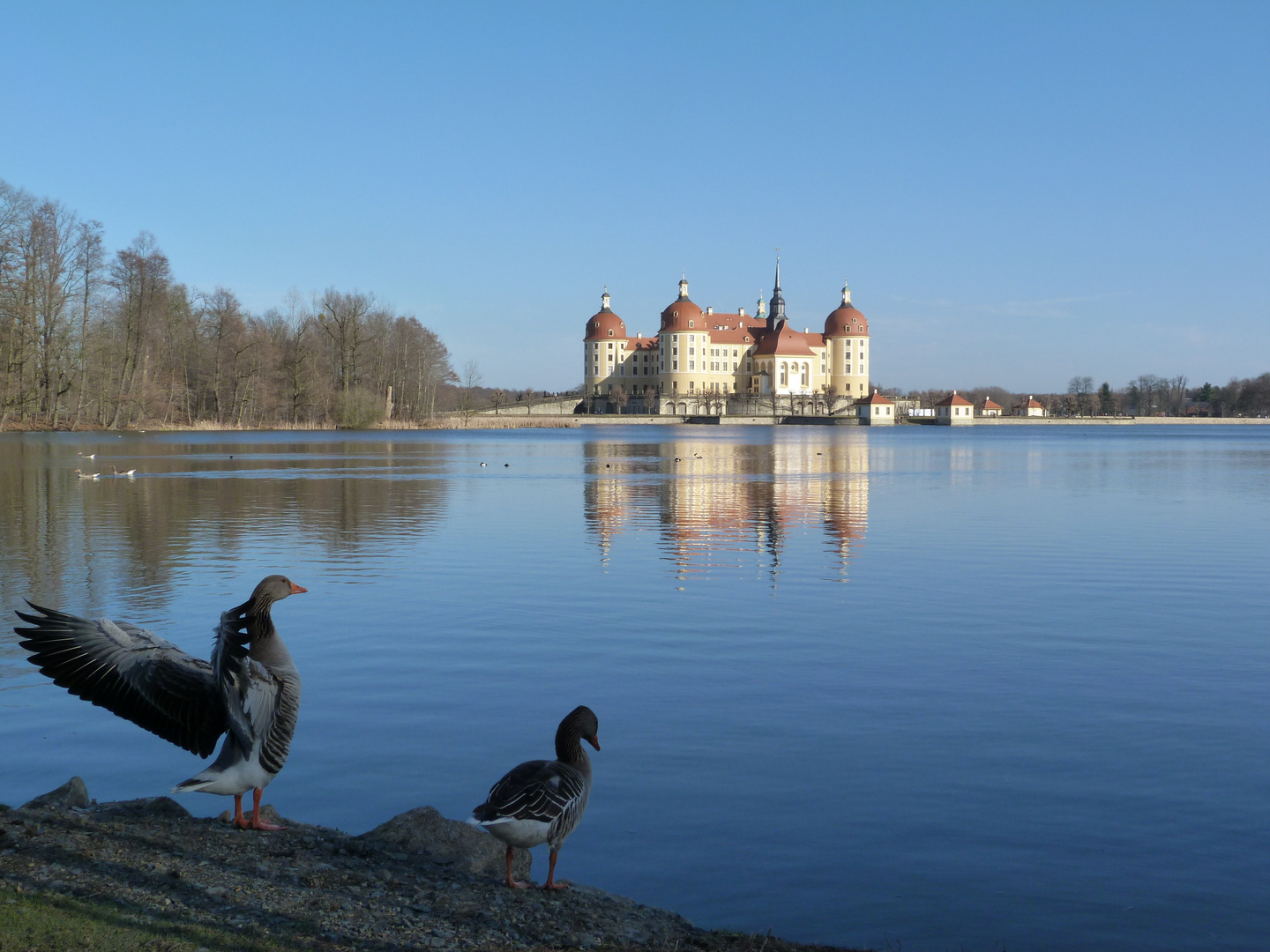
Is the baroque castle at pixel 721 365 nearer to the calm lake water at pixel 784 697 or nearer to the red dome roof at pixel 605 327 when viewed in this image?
the red dome roof at pixel 605 327

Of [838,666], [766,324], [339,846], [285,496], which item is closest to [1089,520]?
[838,666]

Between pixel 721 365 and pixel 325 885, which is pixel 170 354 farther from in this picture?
pixel 721 365

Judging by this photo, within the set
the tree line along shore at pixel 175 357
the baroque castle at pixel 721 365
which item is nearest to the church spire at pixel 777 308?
the baroque castle at pixel 721 365

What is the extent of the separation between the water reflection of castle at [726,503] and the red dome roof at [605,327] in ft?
409

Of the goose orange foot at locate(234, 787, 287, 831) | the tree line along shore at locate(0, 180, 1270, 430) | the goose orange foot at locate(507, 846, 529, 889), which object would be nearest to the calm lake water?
the goose orange foot at locate(507, 846, 529, 889)

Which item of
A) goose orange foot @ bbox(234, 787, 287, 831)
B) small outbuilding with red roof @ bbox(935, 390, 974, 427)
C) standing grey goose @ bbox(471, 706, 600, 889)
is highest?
small outbuilding with red roof @ bbox(935, 390, 974, 427)

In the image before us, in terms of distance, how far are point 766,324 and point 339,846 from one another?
7402 inches

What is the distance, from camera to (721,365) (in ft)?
584

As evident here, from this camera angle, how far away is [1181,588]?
16.1m

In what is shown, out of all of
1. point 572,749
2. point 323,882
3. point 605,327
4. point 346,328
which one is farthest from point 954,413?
point 323,882

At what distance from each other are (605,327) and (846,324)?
39.9 metres

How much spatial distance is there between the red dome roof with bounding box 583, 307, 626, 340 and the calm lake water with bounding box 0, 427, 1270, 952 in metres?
157

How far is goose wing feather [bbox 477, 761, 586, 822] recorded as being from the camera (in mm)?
4977

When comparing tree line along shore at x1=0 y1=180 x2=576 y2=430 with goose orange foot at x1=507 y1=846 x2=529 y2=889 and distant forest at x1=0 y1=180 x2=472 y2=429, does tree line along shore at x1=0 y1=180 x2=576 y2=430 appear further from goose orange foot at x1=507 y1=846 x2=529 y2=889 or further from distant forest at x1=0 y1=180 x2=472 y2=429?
goose orange foot at x1=507 y1=846 x2=529 y2=889
